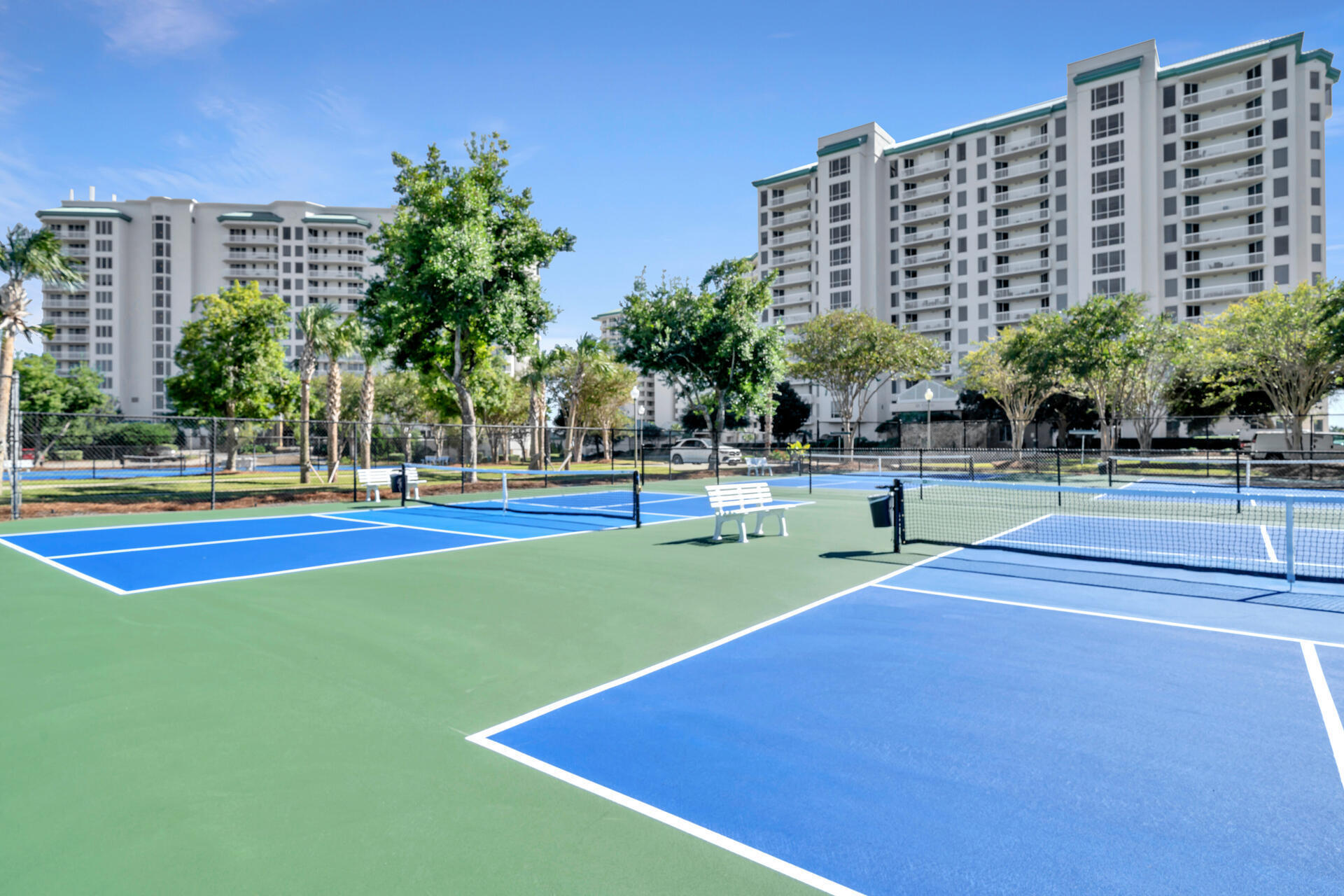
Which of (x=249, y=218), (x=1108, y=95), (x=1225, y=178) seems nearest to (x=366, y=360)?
(x=1108, y=95)

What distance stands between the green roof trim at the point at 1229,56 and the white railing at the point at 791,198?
38.8 metres

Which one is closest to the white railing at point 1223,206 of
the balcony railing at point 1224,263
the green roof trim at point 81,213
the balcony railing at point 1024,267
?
the balcony railing at point 1224,263

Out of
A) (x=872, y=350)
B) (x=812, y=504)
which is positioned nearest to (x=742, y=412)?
(x=872, y=350)

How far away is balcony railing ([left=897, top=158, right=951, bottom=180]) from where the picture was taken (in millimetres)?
81750

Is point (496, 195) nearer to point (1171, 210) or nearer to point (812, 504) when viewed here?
point (812, 504)

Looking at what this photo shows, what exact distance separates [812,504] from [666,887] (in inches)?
698

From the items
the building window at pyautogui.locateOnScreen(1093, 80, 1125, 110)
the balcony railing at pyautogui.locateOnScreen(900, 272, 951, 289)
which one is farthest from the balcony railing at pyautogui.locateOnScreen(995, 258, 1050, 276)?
the building window at pyautogui.locateOnScreen(1093, 80, 1125, 110)

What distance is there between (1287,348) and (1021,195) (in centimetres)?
4820

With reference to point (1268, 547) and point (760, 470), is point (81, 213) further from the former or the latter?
point (1268, 547)

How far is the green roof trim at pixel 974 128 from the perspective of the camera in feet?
241

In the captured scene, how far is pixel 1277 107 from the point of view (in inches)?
2452

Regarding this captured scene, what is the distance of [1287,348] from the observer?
112ft

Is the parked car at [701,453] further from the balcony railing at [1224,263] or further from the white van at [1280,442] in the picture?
the balcony railing at [1224,263]

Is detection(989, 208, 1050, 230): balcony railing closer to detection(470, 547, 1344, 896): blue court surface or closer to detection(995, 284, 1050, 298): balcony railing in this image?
detection(995, 284, 1050, 298): balcony railing
